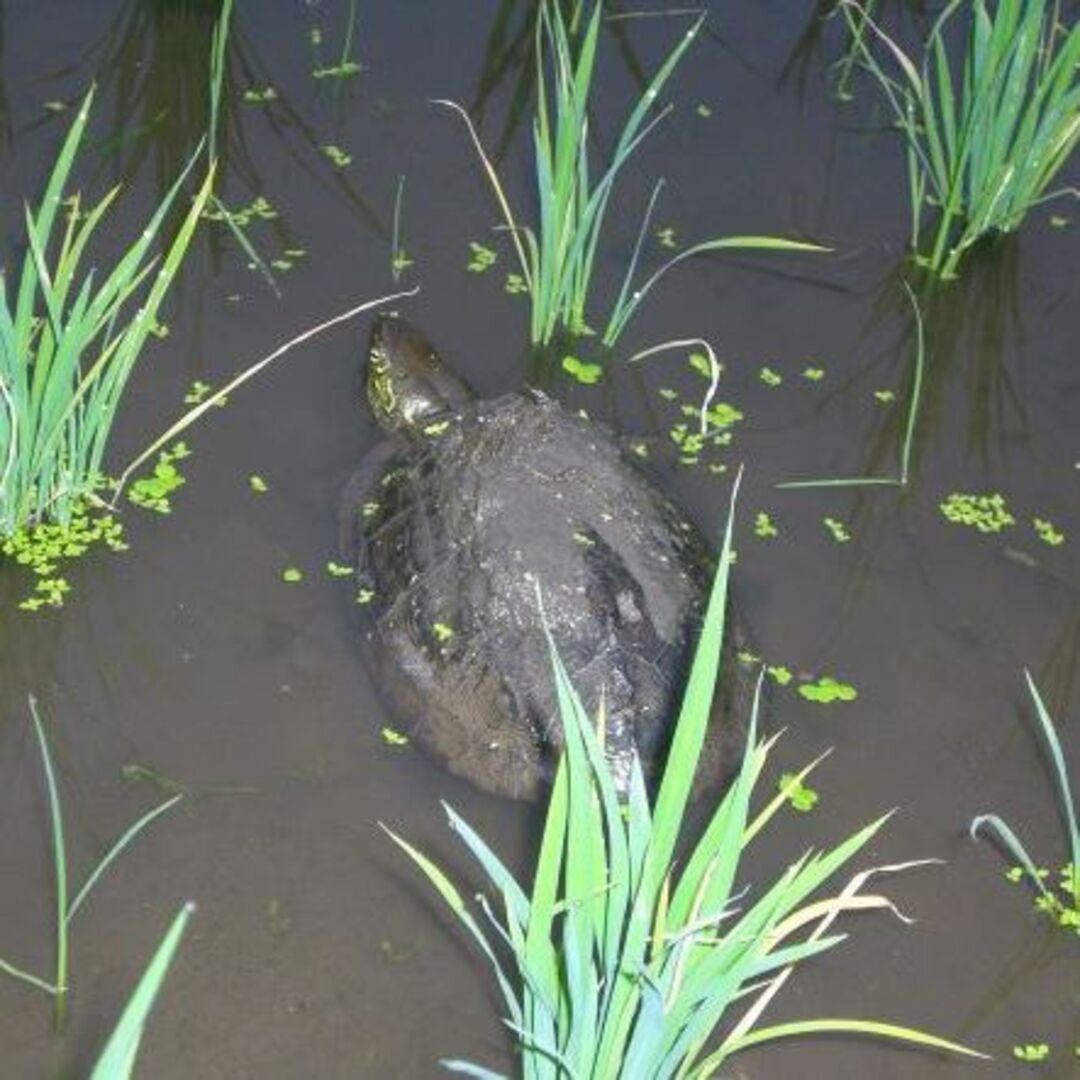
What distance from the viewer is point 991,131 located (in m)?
4.62

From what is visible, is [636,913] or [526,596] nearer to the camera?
[636,913]

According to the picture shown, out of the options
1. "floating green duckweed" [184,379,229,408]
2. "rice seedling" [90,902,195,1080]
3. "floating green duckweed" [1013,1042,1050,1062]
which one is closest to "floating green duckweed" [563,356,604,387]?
"floating green duckweed" [184,379,229,408]

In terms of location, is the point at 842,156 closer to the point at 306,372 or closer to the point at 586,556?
the point at 306,372

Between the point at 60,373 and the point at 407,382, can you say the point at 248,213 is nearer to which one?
the point at 407,382

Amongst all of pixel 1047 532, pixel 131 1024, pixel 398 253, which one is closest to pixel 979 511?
pixel 1047 532

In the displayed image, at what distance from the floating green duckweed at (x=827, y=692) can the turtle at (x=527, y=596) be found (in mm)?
176

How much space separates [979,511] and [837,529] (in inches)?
13.6

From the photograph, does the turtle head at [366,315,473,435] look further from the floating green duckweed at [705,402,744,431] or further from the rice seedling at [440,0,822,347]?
the floating green duckweed at [705,402,744,431]

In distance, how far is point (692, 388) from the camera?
14.6 ft

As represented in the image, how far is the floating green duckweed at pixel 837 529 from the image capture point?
161 inches

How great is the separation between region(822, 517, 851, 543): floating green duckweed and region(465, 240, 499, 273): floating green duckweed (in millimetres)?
1116

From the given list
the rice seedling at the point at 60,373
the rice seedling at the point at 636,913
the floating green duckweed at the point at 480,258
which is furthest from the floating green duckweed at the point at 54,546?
the rice seedling at the point at 636,913

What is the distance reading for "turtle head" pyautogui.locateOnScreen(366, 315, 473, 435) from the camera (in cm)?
416

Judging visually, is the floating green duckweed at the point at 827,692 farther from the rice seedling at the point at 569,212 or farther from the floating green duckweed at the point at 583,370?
the floating green duckweed at the point at 583,370
